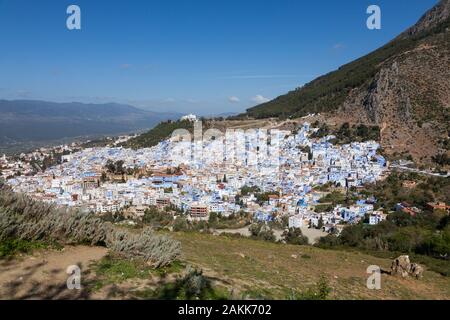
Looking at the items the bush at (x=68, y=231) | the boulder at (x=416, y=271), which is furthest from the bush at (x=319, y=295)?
the boulder at (x=416, y=271)

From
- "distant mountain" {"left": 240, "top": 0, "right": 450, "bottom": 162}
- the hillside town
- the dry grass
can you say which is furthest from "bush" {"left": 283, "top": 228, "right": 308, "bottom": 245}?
"distant mountain" {"left": 240, "top": 0, "right": 450, "bottom": 162}

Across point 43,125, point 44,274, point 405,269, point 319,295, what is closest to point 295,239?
point 405,269

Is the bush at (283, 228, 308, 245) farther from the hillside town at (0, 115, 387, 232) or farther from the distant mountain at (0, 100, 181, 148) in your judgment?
the distant mountain at (0, 100, 181, 148)

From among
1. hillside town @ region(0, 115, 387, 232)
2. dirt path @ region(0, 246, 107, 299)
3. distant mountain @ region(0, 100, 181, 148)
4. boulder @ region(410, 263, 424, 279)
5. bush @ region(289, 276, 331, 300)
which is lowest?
hillside town @ region(0, 115, 387, 232)

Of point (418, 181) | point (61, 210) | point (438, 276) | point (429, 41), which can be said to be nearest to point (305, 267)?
point (438, 276)

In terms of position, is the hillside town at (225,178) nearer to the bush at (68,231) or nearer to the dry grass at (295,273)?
the dry grass at (295,273)
